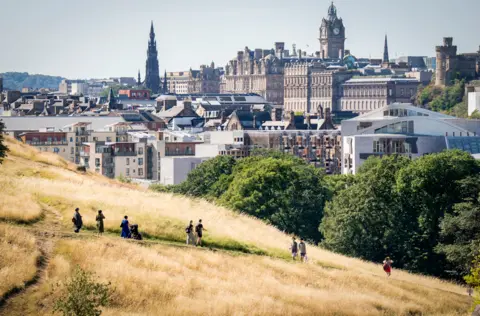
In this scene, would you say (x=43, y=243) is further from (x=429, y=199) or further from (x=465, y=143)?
(x=465, y=143)

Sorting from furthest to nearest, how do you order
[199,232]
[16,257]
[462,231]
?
[462,231]
[199,232]
[16,257]

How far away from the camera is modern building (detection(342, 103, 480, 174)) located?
97438 millimetres

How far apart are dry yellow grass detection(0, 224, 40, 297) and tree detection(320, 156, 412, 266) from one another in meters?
25.7

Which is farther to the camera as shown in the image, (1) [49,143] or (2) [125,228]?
(1) [49,143]

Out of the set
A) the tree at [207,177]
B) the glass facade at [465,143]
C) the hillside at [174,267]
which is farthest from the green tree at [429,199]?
the glass facade at [465,143]

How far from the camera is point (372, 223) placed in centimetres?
6019

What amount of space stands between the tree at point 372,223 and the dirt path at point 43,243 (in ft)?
67.3

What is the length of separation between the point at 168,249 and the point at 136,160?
314ft

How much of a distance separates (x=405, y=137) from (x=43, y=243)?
64202 mm

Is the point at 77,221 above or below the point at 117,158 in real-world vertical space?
below

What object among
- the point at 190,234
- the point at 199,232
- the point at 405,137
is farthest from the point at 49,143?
the point at 199,232

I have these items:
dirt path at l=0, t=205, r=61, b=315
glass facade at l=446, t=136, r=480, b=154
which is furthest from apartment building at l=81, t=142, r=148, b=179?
dirt path at l=0, t=205, r=61, b=315

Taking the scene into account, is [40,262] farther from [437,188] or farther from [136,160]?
[136,160]

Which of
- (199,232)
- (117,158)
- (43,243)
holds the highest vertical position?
(117,158)
